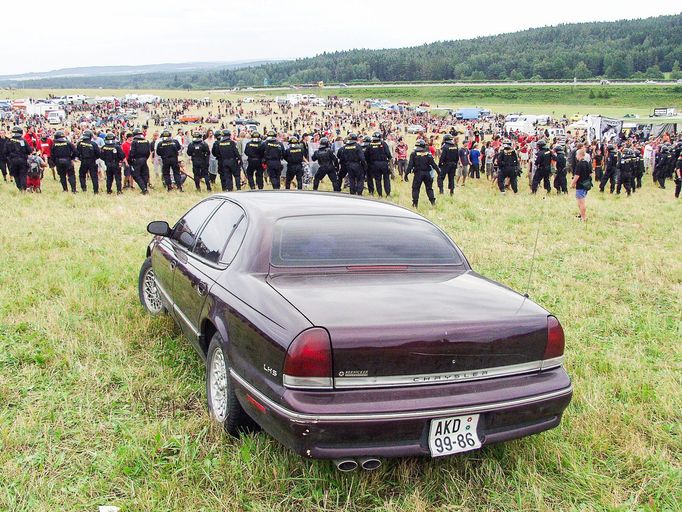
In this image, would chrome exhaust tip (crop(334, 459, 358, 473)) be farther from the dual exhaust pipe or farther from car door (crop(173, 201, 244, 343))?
car door (crop(173, 201, 244, 343))

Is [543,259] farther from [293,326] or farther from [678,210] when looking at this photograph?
[678,210]

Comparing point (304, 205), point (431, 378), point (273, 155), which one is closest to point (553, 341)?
point (431, 378)

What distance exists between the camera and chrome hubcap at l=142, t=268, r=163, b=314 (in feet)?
19.0

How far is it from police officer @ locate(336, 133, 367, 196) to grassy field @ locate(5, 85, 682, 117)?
70.4 meters

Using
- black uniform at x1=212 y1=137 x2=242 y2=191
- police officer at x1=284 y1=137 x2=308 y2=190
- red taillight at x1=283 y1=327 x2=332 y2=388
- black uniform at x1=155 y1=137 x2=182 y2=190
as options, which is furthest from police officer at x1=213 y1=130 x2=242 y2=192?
red taillight at x1=283 y1=327 x2=332 y2=388

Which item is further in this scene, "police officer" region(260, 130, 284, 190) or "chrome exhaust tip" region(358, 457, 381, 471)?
"police officer" region(260, 130, 284, 190)

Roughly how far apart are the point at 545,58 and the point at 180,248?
158 metres

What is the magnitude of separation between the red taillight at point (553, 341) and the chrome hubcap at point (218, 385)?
181cm

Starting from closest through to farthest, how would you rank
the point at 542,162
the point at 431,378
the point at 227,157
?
the point at 431,378 → the point at 227,157 → the point at 542,162

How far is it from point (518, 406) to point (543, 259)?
252 inches

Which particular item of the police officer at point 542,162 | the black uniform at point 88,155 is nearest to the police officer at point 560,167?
the police officer at point 542,162

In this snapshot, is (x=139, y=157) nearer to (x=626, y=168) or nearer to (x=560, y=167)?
(x=560, y=167)

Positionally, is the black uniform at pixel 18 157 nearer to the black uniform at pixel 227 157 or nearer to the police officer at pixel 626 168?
the black uniform at pixel 227 157

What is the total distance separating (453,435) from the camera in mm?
2994
